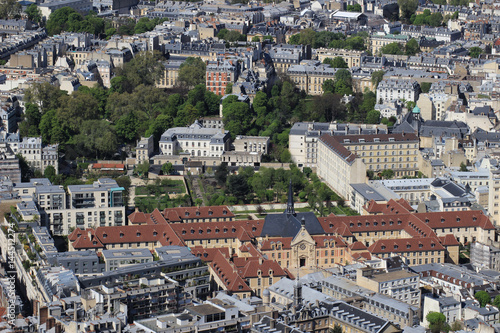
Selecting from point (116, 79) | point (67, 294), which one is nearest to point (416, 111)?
point (116, 79)

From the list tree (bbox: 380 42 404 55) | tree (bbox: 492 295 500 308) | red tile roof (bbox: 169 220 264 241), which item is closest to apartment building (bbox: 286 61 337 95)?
tree (bbox: 380 42 404 55)

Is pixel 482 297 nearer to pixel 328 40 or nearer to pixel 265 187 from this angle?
pixel 265 187

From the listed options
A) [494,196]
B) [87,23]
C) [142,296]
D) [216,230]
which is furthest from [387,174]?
[87,23]

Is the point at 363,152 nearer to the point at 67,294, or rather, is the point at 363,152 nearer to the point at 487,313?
the point at 487,313

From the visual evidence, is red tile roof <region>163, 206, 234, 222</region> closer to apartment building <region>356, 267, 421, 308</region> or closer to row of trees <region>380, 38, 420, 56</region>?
apartment building <region>356, 267, 421, 308</region>

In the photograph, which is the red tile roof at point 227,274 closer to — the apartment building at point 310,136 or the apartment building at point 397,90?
the apartment building at point 310,136
